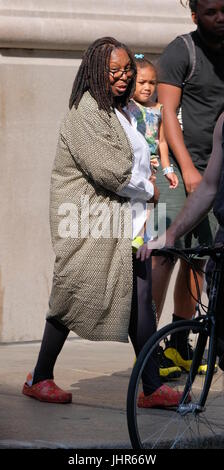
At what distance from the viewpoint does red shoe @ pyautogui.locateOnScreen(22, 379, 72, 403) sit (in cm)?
639

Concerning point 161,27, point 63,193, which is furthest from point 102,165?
point 161,27

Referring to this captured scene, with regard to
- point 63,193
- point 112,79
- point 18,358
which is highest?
point 112,79

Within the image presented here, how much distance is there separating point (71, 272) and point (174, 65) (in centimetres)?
155

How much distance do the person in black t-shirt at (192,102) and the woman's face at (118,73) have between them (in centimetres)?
92

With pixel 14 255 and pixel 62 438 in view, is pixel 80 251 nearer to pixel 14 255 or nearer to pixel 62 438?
pixel 62 438

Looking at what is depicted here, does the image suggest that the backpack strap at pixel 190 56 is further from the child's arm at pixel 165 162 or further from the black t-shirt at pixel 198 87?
the child's arm at pixel 165 162

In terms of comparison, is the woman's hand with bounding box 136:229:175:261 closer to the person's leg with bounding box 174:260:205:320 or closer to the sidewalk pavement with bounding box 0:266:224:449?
the sidewalk pavement with bounding box 0:266:224:449

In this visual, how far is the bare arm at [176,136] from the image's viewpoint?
278 inches

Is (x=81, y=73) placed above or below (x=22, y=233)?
above

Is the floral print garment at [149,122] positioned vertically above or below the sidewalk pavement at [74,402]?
above

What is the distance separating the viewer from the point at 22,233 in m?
8.33

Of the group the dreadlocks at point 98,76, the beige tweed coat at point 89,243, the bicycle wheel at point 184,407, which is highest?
the dreadlocks at point 98,76

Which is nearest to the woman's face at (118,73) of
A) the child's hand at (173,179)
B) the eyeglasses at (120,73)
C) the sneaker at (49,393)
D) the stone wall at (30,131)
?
the eyeglasses at (120,73)

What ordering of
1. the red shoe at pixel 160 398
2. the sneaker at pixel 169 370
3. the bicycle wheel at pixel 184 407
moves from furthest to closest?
the sneaker at pixel 169 370
the red shoe at pixel 160 398
the bicycle wheel at pixel 184 407
